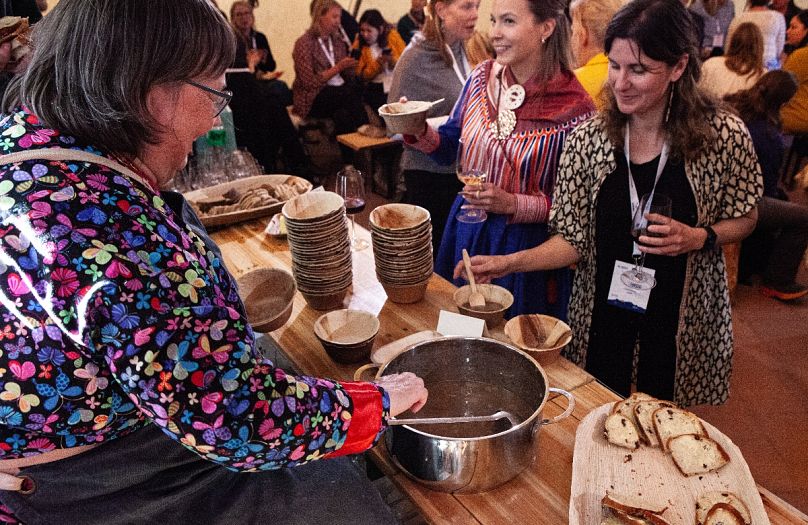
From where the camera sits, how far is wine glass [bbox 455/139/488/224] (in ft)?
8.00

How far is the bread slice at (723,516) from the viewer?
1136 millimetres

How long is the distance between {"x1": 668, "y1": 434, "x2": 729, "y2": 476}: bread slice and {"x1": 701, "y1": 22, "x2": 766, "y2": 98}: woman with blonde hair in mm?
4139

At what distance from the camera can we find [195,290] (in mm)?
969

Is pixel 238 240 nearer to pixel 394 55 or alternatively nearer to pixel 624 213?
pixel 624 213

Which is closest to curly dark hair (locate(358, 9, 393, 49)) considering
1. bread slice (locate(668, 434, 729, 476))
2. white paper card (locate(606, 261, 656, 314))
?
white paper card (locate(606, 261, 656, 314))

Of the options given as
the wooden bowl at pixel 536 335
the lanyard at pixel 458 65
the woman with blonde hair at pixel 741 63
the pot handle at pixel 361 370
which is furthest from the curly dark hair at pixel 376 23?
the pot handle at pixel 361 370

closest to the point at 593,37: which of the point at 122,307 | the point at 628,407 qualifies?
the point at 628,407

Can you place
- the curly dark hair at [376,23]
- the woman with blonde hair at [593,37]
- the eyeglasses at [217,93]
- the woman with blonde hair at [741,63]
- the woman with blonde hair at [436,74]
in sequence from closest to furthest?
1. the eyeglasses at [217,93]
2. the woman with blonde hair at [593,37]
3. the woman with blonde hair at [436,74]
4. the woman with blonde hair at [741,63]
5. the curly dark hair at [376,23]

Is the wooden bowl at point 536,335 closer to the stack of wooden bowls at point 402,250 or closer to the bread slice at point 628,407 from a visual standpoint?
the bread slice at point 628,407

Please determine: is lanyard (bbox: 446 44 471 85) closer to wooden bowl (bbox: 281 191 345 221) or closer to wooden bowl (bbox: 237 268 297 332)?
wooden bowl (bbox: 281 191 345 221)

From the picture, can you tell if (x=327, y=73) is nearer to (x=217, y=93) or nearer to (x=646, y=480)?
(x=217, y=93)

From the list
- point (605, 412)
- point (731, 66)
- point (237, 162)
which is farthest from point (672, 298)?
point (731, 66)

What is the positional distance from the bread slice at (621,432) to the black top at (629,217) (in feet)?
2.99

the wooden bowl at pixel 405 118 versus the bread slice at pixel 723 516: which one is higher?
the wooden bowl at pixel 405 118
